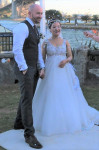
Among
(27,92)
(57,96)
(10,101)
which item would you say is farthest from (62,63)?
(10,101)

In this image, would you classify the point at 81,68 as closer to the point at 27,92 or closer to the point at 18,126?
the point at 18,126

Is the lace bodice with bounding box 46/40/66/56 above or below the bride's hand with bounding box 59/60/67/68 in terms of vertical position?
above

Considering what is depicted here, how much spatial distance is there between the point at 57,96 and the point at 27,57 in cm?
94

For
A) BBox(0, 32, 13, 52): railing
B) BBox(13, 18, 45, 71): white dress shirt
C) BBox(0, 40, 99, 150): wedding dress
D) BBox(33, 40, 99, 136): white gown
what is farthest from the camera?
BBox(0, 32, 13, 52): railing

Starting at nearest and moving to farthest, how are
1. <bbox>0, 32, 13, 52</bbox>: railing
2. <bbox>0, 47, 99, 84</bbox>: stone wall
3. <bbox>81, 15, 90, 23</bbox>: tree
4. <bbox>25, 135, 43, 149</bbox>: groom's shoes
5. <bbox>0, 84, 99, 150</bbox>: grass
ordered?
<bbox>25, 135, 43, 149</bbox>: groom's shoes < <bbox>0, 84, 99, 150</bbox>: grass < <bbox>81, 15, 90, 23</bbox>: tree < <bbox>0, 47, 99, 84</bbox>: stone wall < <bbox>0, 32, 13, 52</bbox>: railing

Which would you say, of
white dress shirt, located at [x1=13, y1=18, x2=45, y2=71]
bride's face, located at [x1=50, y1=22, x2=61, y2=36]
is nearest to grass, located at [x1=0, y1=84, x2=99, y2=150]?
white dress shirt, located at [x1=13, y1=18, x2=45, y2=71]

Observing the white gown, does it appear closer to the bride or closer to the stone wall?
the bride

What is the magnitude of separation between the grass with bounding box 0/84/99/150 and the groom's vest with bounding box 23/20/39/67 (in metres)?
1.30

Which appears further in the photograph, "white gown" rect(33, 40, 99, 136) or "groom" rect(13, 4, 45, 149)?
"white gown" rect(33, 40, 99, 136)

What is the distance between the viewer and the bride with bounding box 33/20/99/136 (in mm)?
4160

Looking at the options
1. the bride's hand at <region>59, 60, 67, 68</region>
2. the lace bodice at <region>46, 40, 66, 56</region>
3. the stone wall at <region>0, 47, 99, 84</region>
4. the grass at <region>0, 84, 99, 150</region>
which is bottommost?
the grass at <region>0, 84, 99, 150</region>

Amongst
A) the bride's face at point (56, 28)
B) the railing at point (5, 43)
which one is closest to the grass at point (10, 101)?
the bride's face at point (56, 28)

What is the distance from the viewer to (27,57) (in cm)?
363

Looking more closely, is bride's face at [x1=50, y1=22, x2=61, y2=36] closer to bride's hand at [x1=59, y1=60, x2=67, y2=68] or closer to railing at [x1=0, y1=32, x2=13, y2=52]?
bride's hand at [x1=59, y1=60, x2=67, y2=68]
